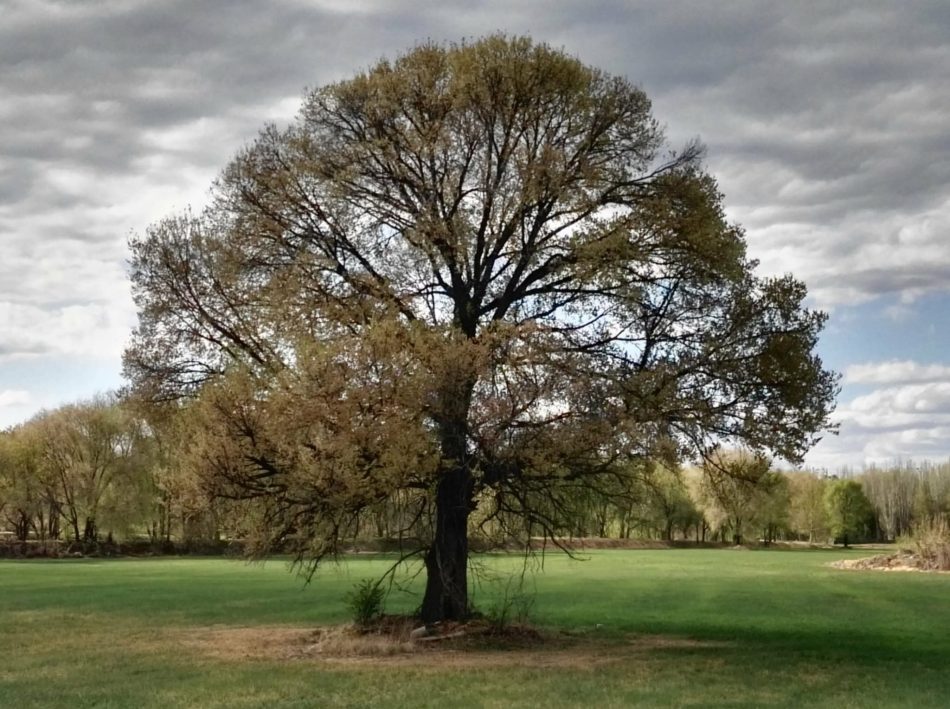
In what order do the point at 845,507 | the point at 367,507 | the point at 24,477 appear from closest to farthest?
the point at 367,507 < the point at 24,477 < the point at 845,507

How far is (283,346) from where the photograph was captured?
21.2 meters

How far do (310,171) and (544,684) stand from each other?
39.6 feet

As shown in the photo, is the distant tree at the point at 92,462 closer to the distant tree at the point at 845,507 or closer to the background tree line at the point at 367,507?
the background tree line at the point at 367,507

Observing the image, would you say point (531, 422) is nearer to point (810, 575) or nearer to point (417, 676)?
point (417, 676)

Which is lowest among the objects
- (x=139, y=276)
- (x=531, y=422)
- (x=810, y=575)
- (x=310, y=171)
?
(x=810, y=575)

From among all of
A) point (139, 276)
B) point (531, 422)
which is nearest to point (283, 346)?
point (139, 276)

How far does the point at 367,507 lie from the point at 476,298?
5524 mm

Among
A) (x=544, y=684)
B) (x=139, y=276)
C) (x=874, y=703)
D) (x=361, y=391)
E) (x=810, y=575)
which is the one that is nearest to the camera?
(x=874, y=703)

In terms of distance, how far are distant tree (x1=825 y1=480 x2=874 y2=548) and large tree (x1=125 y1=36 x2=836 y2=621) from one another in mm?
112184

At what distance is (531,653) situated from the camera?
66.0 feet

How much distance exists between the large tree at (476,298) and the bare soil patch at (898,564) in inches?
1539

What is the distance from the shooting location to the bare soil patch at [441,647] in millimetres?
18969

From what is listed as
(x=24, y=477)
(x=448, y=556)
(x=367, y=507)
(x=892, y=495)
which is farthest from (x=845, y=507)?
(x=367, y=507)

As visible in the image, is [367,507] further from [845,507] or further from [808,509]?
[845,507]
